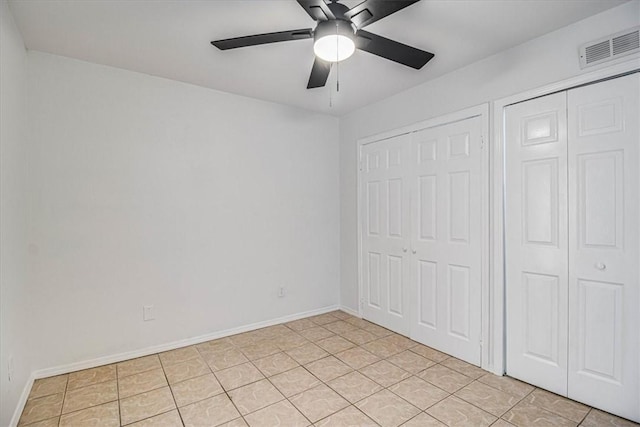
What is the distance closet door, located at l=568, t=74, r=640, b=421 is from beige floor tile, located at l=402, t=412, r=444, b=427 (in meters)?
1.02

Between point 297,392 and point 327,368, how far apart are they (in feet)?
1.35

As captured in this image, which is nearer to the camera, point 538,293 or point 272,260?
point 538,293

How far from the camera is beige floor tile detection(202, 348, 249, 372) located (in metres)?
2.69

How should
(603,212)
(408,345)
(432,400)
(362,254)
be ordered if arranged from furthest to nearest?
(362,254) → (408,345) → (432,400) → (603,212)

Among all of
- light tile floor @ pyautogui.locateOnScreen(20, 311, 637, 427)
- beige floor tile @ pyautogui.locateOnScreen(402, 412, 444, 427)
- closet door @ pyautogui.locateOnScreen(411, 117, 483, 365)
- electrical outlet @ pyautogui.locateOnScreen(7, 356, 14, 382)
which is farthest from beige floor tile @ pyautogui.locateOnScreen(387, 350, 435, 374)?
electrical outlet @ pyautogui.locateOnScreen(7, 356, 14, 382)

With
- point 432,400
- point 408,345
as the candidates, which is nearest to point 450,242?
point 408,345

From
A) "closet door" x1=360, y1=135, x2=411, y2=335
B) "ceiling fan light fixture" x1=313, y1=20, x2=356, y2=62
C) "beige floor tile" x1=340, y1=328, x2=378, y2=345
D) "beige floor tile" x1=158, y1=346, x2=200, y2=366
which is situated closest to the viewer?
"ceiling fan light fixture" x1=313, y1=20, x2=356, y2=62

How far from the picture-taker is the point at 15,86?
83.5 inches

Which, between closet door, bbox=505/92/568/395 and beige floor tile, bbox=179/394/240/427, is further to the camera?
closet door, bbox=505/92/568/395

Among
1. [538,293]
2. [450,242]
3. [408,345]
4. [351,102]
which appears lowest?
[408,345]

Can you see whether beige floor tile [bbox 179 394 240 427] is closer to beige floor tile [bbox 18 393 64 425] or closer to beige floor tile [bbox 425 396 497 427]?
beige floor tile [bbox 18 393 64 425]

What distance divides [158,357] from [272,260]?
141 centimetres

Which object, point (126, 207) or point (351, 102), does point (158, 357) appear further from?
point (351, 102)

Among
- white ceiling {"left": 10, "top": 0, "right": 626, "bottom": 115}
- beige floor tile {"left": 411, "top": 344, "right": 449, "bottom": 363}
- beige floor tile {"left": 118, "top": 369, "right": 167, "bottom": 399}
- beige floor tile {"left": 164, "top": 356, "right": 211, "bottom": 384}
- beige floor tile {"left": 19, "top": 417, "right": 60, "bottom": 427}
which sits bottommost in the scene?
beige floor tile {"left": 411, "top": 344, "right": 449, "bottom": 363}
